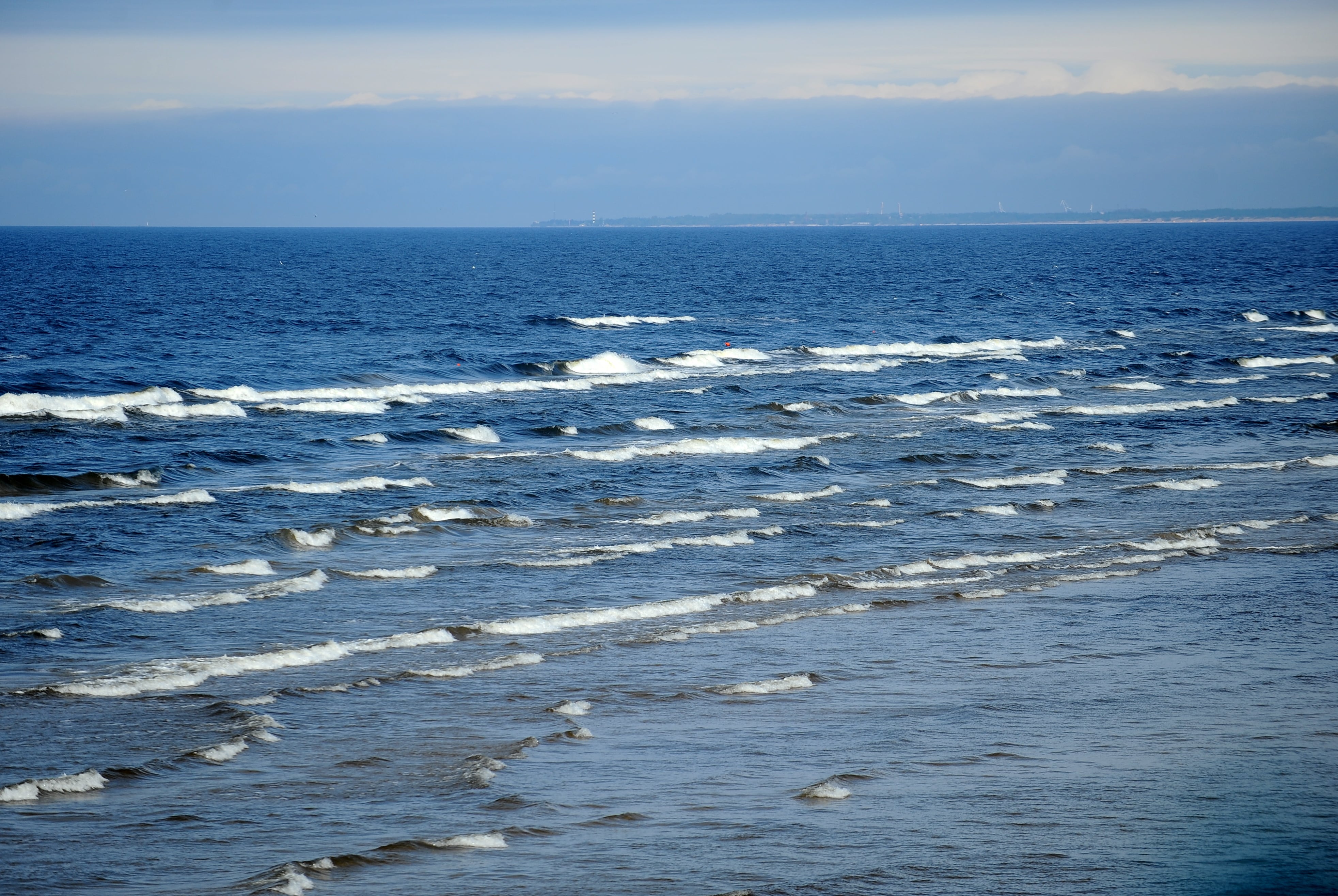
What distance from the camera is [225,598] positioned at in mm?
18062

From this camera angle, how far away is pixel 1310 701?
1295 cm

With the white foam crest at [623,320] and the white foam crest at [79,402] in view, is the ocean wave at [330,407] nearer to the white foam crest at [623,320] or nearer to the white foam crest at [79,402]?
the white foam crest at [79,402]

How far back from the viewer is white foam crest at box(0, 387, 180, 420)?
35688 millimetres

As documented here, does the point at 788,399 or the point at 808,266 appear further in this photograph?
the point at 808,266

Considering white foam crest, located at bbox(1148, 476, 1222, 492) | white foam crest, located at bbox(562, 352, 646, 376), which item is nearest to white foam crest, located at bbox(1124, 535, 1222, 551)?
white foam crest, located at bbox(1148, 476, 1222, 492)

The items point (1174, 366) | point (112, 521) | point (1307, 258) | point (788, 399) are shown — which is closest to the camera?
point (112, 521)

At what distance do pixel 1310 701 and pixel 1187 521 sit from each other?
1139 cm

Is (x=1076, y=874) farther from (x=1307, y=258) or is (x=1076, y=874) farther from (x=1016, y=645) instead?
(x=1307, y=258)

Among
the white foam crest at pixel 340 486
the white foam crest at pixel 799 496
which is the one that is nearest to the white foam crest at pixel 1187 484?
the white foam crest at pixel 799 496

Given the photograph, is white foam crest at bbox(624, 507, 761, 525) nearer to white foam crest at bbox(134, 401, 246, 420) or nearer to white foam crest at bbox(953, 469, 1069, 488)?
white foam crest at bbox(953, 469, 1069, 488)

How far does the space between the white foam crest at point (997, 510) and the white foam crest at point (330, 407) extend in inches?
782

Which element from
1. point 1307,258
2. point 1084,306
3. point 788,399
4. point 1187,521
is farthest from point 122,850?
point 1307,258

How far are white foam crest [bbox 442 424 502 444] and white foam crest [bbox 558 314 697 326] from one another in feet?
101

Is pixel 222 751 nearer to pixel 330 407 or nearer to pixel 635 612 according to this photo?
pixel 635 612
